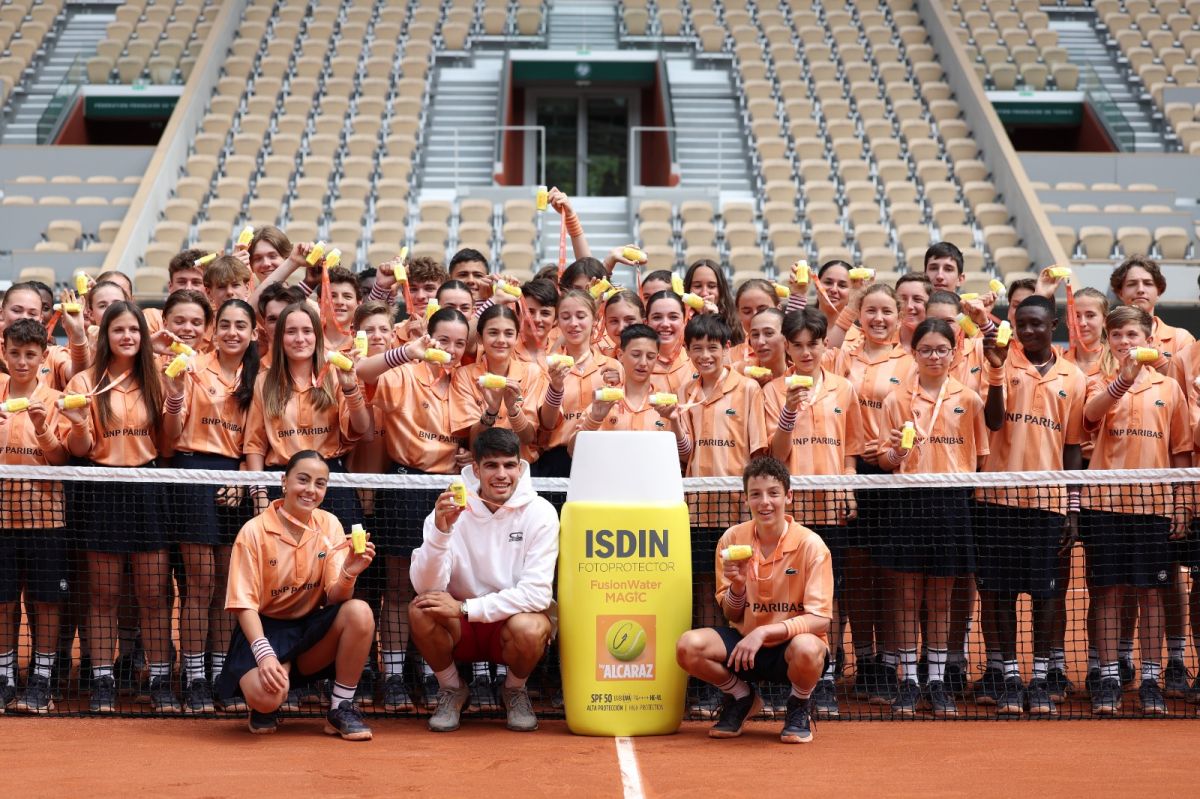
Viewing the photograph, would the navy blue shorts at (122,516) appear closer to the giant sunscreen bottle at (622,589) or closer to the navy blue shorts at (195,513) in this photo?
the navy blue shorts at (195,513)

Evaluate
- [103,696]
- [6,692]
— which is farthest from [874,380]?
[6,692]

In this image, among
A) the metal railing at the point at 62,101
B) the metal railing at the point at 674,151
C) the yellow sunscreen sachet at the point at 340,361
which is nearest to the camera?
the yellow sunscreen sachet at the point at 340,361

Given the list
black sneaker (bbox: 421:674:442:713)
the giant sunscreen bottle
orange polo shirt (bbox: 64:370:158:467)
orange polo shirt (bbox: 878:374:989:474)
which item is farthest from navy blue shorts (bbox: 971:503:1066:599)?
orange polo shirt (bbox: 64:370:158:467)

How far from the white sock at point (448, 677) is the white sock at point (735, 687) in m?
1.30

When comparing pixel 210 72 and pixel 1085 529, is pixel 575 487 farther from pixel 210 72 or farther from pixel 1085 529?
pixel 210 72

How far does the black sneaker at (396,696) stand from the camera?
753 centimetres

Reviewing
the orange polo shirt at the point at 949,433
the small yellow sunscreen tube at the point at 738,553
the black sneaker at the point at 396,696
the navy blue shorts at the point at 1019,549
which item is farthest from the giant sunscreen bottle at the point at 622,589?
the navy blue shorts at the point at 1019,549

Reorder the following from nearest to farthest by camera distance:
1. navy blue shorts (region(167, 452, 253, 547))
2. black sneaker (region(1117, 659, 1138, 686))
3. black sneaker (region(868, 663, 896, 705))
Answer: navy blue shorts (region(167, 452, 253, 547)) < black sneaker (region(868, 663, 896, 705)) < black sneaker (region(1117, 659, 1138, 686))

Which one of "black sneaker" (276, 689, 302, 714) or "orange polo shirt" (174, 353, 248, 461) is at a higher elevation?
"orange polo shirt" (174, 353, 248, 461)

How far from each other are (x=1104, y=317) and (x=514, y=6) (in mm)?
23442

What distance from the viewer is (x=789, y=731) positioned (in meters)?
6.90

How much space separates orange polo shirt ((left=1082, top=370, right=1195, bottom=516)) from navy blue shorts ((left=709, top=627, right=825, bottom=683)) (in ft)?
6.79

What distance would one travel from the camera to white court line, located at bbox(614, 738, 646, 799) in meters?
5.79

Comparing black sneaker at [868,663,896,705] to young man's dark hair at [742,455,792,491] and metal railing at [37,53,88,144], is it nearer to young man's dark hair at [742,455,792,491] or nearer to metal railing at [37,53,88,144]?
young man's dark hair at [742,455,792,491]
